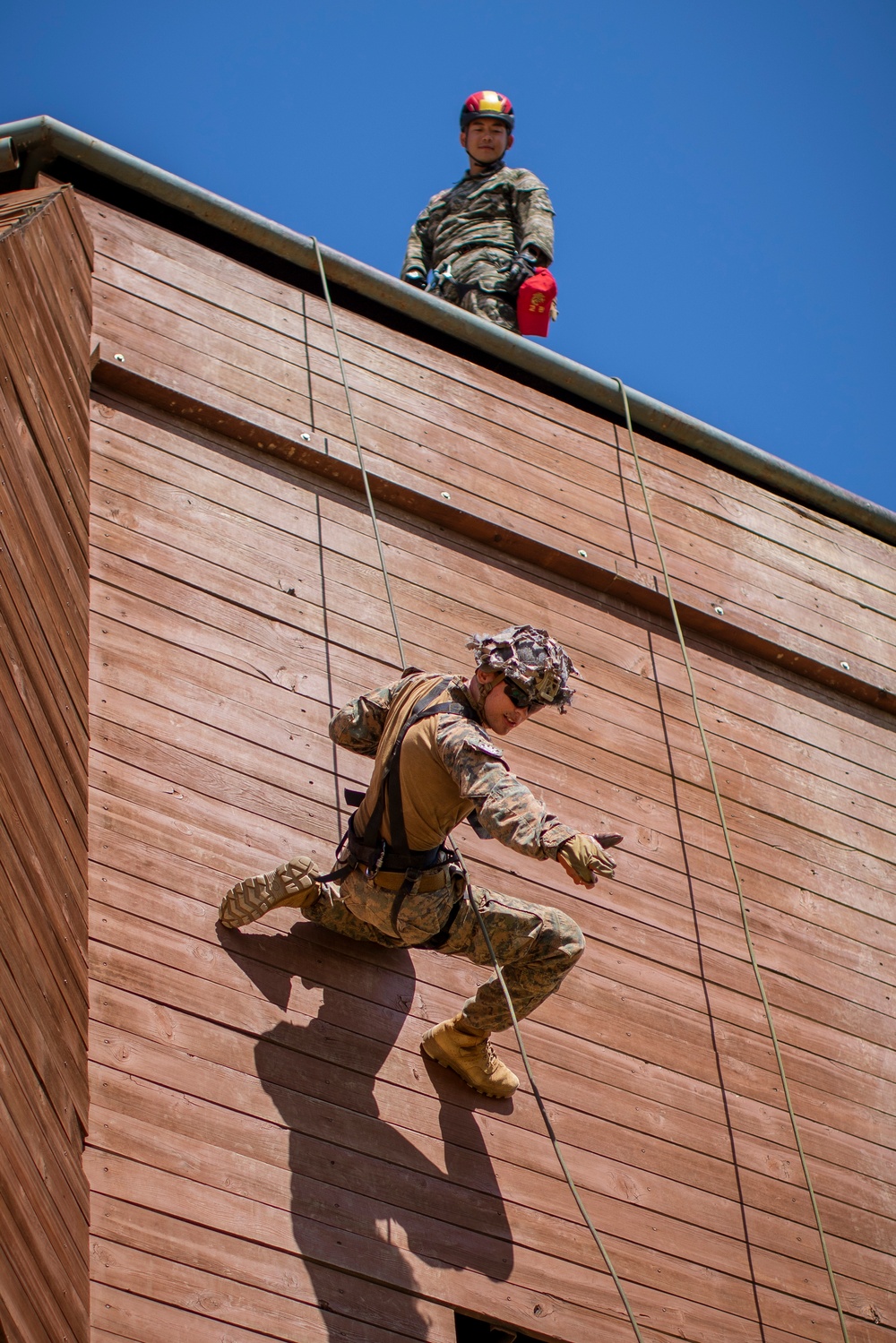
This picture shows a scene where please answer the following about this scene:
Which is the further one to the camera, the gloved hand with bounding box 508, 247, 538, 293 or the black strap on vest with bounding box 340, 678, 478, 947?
the gloved hand with bounding box 508, 247, 538, 293

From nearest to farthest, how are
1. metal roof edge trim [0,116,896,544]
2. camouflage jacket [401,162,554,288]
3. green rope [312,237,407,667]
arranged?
green rope [312,237,407,667]
metal roof edge trim [0,116,896,544]
camouflage jacket [401,162,554,288]

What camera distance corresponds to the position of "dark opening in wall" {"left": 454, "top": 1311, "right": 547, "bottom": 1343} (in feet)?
16.8

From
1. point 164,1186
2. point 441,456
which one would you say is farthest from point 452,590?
point 164,1186

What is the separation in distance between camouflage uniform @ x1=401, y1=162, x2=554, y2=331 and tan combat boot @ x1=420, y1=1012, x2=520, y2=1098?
5.14 meters

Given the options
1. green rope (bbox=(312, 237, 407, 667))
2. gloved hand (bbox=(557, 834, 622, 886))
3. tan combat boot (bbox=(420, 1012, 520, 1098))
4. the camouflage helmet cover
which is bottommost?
tan combat boot (bbox=(420, 1012, 520, 1098))

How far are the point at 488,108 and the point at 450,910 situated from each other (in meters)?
6.31

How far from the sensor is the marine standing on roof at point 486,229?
384 inches

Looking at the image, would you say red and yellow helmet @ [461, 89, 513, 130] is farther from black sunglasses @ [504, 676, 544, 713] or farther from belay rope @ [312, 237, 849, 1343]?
black sunglasses @ [504, 676, 544, 713]

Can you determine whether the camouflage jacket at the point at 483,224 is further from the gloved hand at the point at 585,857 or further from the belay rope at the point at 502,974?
the gloved hand at the point at 585,857

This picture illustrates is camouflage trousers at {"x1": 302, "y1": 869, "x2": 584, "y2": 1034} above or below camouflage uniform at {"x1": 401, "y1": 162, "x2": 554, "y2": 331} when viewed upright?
below

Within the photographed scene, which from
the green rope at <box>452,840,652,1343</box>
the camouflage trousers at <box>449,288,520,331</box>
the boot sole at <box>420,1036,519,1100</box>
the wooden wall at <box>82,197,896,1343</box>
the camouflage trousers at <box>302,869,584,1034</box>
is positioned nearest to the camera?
the wooden wall at <box>82,197,896,1343</box>

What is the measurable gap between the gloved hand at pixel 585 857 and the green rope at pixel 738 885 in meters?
1.52

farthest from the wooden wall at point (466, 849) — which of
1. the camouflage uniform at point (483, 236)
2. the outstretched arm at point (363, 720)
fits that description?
the camouflage uniform at point (483, 236)

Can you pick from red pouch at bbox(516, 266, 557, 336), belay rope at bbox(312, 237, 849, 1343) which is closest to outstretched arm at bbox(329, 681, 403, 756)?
belay rope at bbox(312, 237, 849, 1343)
